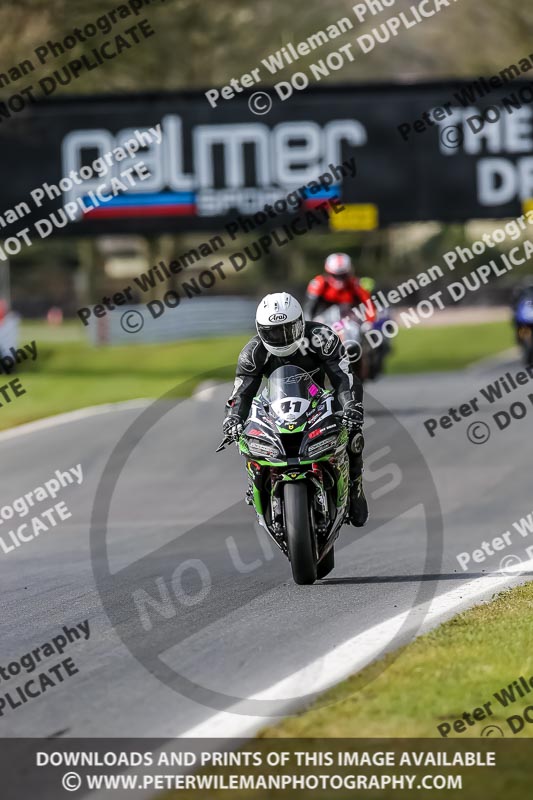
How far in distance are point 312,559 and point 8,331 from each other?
18.0 m

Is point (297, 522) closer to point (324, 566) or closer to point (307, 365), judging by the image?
point (324, 566)

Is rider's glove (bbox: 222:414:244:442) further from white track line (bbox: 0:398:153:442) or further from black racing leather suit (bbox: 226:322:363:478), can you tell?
white track line (bbox: 0:398:153:442)

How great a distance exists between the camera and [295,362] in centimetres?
822

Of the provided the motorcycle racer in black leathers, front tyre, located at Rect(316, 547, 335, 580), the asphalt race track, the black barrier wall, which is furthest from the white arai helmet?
the black barrier wall

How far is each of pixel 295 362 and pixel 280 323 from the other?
17.4 inches

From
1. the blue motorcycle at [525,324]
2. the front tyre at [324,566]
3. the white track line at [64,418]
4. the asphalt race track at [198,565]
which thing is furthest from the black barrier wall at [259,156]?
the front tyre at [324,566]

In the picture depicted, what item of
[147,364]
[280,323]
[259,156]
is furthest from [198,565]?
[147,364]

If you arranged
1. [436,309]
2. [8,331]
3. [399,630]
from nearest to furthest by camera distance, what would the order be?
[399,630]
[8,331]
[436,309]

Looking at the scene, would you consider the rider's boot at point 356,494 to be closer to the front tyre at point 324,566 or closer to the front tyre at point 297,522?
the front tyre at point 324,566

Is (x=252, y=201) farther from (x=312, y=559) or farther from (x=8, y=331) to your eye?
(x=312, y=559)

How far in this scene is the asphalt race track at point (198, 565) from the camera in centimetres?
579

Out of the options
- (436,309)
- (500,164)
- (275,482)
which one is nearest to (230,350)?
(500,164)

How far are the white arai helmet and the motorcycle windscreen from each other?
14 cm

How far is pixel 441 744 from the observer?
4.81 metres
